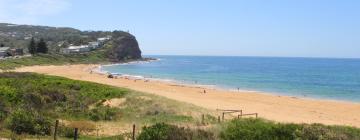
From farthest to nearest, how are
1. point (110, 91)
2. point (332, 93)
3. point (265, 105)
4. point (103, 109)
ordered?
point (332, 93), point (265, 105), point (110, 91), point (103, 109)

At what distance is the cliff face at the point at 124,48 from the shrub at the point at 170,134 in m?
137

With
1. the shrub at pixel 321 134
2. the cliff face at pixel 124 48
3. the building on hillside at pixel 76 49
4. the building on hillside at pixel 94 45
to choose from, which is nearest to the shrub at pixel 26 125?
the shrub at pixel 321 134

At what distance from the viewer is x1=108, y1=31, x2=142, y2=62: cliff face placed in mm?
158000

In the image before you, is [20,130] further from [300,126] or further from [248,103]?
[248,103]

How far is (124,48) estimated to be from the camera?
167m

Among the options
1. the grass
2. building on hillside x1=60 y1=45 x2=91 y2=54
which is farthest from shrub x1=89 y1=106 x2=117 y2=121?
building on hillside x1=60 y1=45 x2=91 y2=54

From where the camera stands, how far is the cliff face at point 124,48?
6220 inches

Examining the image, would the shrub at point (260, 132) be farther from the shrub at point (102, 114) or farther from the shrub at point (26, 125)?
the shrub at point (102, 114)

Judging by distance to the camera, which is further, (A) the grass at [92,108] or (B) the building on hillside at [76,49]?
(B) the building on hillside at [76,49]

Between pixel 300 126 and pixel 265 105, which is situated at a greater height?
pixel 300 126

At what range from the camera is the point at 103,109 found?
2648 cm

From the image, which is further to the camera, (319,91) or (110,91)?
(319,91)

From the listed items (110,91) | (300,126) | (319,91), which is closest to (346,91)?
(319,91)

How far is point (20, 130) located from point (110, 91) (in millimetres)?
15570
